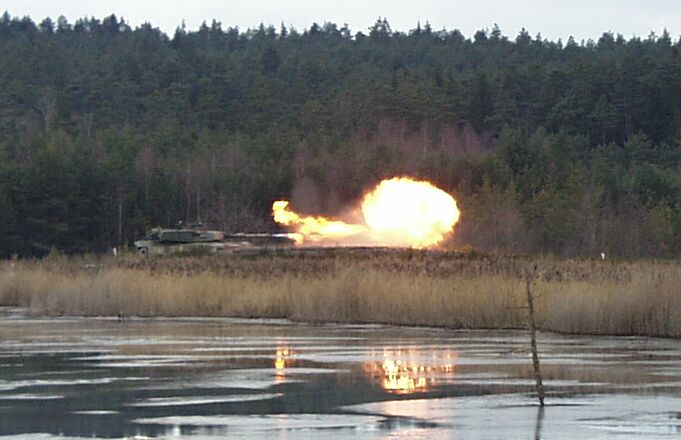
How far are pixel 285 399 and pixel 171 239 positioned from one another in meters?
44.7

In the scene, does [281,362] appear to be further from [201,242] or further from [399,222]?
[201,242]

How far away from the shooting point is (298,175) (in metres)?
98.1

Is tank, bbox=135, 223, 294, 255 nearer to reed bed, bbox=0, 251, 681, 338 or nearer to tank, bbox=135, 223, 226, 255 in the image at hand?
tank, bbox=135, 223, 226, 255

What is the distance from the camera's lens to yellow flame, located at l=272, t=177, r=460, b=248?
202ft

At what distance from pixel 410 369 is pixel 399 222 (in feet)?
120

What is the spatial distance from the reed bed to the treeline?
73.3 ft

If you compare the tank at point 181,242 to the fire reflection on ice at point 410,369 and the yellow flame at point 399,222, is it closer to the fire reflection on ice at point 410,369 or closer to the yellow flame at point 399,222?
the yellow flame at point 399,222

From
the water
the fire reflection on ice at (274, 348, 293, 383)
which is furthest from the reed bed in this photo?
the fire reflection on ice at (274, 348, 293, 383)

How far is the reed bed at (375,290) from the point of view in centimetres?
3434

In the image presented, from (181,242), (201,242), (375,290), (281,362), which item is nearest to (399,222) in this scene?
(201,242)

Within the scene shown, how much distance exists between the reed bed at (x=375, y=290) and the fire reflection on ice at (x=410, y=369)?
481 centimetres

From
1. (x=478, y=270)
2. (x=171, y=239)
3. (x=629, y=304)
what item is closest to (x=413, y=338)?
(x=629, y=304)

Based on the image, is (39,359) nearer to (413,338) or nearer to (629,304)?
(413,338)

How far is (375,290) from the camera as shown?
131 feet
